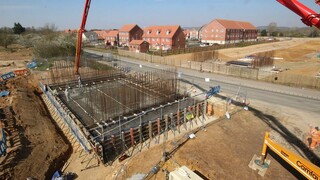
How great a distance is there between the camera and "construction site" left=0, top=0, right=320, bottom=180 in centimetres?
997

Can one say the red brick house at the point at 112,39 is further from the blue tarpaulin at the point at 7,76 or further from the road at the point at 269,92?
the road at the point at 269,92

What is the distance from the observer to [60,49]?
3731 centimetres

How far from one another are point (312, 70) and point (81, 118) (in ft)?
109

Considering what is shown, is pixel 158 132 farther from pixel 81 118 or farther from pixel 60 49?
pixel 60 49

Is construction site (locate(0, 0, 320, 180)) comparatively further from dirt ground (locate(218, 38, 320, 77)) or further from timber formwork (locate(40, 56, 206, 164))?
dirt ground (locate(218, 38, 320, 77))

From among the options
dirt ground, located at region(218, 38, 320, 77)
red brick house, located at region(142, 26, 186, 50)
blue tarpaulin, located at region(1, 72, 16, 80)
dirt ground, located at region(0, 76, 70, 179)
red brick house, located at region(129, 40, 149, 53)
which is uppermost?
red brick house, located at region(142, 26, 186, 50)

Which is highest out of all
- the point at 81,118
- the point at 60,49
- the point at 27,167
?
the point at 60,49

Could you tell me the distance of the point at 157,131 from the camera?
14.1 m

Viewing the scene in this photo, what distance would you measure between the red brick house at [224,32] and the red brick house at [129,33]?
23780 mm

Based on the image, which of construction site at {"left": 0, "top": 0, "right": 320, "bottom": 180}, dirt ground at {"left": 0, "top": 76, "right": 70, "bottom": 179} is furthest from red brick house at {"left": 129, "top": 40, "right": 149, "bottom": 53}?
dirt ground at {"left": 0, "top": 76, "right": 70, "bottom": 179}

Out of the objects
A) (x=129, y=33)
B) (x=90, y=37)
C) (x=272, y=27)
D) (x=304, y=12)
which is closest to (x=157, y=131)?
(x=304, y=12)

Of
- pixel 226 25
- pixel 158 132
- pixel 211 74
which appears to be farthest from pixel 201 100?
pixel 226 25

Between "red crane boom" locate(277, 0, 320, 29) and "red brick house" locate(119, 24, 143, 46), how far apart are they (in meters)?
59.0

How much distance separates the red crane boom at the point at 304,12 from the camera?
298 inches
